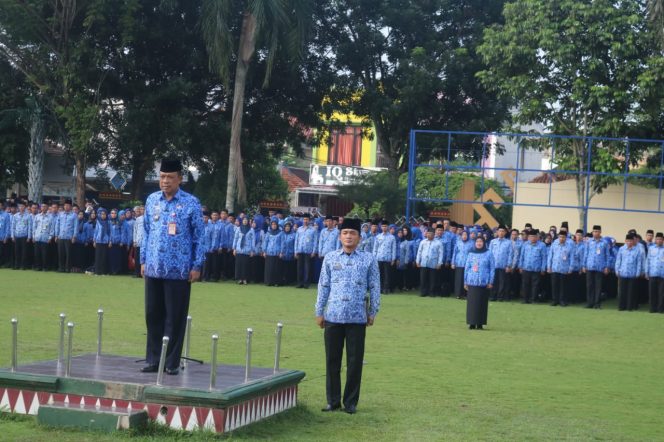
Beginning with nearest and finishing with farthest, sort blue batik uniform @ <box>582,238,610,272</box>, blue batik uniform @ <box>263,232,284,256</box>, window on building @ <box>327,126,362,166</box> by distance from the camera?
blue batik uniform @ <box>582,238,610,272</box> → blue batik uniform @ <box>263,232,284,256</box> → window on building @ <box>327,126,362,166</box>

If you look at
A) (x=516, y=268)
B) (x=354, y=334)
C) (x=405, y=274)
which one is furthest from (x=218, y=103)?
Answer: (x=354, y=334)

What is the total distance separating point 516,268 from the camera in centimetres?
2545

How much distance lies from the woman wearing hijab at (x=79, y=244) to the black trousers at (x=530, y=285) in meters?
11.6

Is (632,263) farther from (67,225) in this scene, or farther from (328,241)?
(67,225)

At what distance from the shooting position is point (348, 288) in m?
9.81

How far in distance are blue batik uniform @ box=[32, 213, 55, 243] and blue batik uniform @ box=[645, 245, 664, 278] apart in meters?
15.2

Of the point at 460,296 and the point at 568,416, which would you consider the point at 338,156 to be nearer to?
the point at 460,296

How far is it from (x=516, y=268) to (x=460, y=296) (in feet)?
4.87

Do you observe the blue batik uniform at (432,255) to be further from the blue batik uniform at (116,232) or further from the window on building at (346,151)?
the window on building at (346,151)

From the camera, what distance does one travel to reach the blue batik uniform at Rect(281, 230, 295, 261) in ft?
89.0

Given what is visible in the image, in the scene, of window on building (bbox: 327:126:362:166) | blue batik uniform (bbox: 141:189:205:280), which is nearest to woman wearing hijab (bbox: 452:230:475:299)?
blue batik uniform (bbox: 141:189:205:280)

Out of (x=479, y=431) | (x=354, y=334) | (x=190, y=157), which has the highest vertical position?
(x=190, y=157)

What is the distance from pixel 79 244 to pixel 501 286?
36.7ft

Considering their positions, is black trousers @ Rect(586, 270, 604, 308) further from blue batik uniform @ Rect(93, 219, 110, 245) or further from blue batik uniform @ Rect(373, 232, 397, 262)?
blue batik uniform @ Rect(93, 219, 110, 245)
